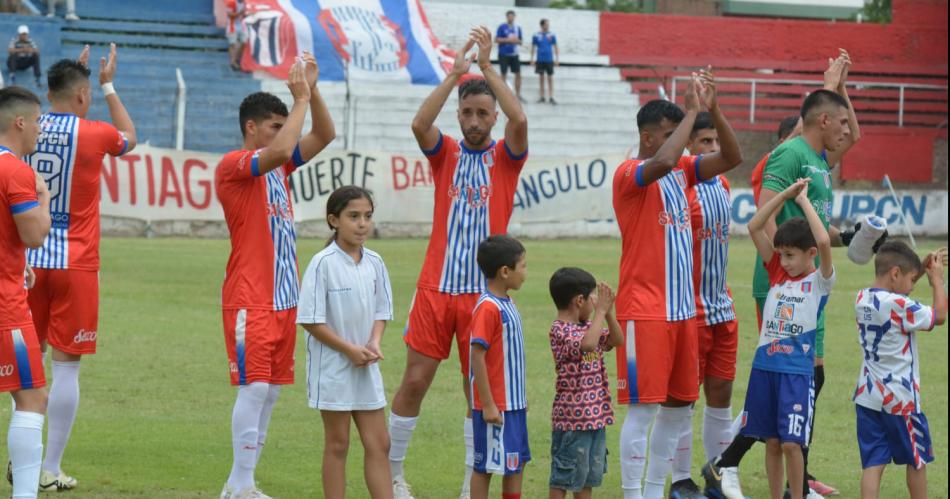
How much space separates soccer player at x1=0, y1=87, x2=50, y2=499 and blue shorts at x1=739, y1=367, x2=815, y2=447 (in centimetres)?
395

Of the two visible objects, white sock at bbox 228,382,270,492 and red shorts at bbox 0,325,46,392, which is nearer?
red shorts at bbox 0,325,46,392

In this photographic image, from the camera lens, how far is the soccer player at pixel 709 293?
8211 mm

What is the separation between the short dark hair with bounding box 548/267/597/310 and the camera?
281 inches

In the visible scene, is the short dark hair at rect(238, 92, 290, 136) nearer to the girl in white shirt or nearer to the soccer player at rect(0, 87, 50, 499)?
the girl in white shirt

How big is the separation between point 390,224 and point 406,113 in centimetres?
767

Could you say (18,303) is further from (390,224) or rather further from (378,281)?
(390,224)

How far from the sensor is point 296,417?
10328mm

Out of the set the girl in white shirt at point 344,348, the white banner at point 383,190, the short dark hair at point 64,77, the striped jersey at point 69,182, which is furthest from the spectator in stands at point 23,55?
the girl in white shirt at point 344,348

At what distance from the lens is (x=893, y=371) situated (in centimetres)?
742

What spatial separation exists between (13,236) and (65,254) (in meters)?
1.38

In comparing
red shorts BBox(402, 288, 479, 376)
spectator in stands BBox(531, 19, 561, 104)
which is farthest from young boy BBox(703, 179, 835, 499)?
spectator in stands BBox(531, 19, 561, 104)

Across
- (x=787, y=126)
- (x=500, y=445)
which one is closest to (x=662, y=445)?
(x=500, y=445)

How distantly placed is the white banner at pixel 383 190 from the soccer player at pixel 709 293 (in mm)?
19391

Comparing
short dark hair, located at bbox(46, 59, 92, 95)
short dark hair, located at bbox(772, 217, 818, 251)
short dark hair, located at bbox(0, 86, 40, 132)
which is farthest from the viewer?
short dark hair, located at bbox(46, 59, 92, 95)
